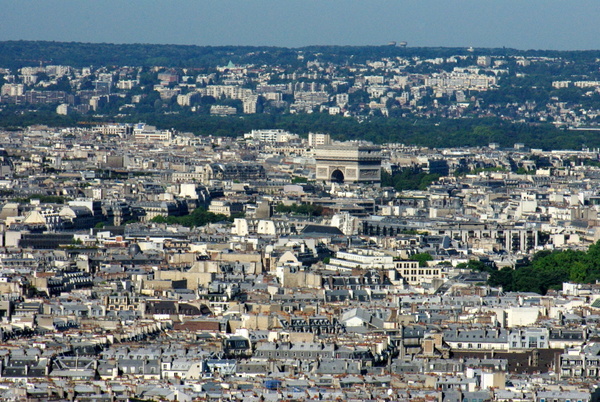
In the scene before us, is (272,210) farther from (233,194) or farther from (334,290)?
(334,290)

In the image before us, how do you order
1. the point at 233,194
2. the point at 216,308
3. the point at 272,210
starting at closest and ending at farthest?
the point at 216,308 < the point at 272,210 < the point at 233,194

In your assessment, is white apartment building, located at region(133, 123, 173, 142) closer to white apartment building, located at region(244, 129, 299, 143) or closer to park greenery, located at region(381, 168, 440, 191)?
white apartment building, located at region(244, 129, 299, 143)

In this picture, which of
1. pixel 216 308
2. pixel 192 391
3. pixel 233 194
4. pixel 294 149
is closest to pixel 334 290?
pixel 216 308

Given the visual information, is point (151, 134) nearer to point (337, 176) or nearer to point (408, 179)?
point (408, 179)

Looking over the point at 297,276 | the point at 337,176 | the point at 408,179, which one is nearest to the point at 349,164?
the point at 337,176

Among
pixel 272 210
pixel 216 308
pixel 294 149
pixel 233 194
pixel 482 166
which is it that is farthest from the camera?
pixel 294 149

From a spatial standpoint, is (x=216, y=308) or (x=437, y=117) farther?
(x=437, y=117)

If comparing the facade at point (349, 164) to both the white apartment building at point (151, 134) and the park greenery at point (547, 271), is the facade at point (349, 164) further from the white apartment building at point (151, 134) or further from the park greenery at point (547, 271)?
the park greenery at point (547, 271)
